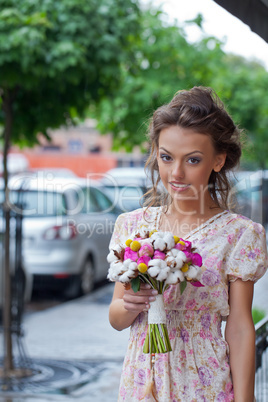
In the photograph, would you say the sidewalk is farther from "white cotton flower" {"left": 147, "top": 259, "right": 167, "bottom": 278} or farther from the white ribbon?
"white cotton flower" {"left": 147, "top": 259, "right": 167, "bottom": 278}

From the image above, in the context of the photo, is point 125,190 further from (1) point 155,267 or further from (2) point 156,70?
(1) point 155,267

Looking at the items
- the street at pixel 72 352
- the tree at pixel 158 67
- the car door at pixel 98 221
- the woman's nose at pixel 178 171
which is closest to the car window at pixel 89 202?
the car door at pixel 98 221

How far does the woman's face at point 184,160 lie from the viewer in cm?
183

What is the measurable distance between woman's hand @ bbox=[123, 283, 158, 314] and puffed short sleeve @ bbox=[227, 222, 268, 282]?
259 millimetres

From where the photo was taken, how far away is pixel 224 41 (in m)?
9.33

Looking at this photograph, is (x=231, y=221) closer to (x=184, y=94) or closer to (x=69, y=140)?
(x=184, y=94)

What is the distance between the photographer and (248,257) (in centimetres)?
181

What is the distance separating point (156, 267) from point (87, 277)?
6.92 meters

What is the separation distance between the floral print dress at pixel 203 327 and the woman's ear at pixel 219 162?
Result: 17cm

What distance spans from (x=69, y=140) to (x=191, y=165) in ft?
104

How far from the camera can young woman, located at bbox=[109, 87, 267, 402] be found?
178 cm

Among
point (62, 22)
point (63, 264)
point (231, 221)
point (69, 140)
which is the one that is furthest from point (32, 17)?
point (69, 140)

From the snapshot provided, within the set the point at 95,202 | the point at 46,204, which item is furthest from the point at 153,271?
the point at 95,202

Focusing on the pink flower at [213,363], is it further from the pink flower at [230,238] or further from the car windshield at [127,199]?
the car windshield at [127,199]
